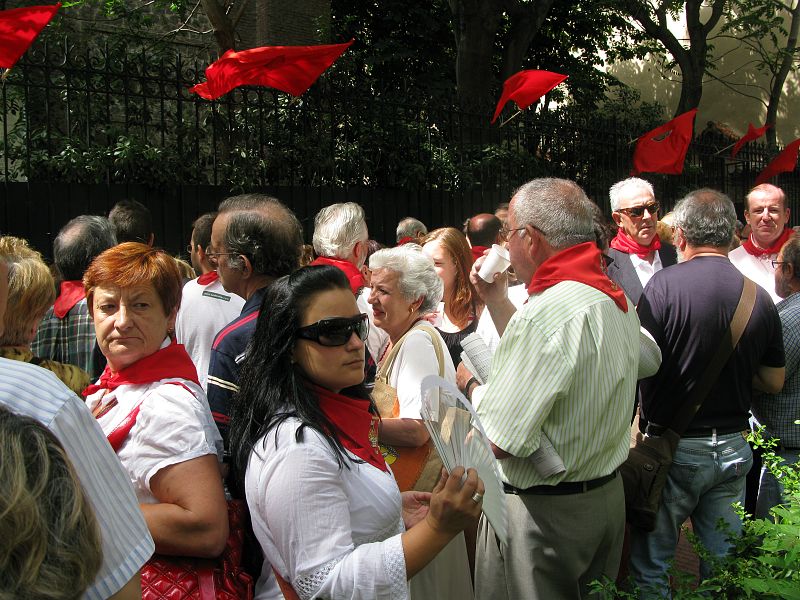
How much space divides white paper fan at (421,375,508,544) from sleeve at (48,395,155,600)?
0.79 metres

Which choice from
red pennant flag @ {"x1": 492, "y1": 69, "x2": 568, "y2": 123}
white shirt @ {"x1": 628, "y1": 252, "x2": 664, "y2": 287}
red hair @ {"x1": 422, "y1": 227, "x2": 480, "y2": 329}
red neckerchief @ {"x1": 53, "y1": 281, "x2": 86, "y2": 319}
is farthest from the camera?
red pennant flag @ {"x1": 492, "y1": 69, "x2": 568, "y2": 123}

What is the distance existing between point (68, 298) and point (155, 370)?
1.82m

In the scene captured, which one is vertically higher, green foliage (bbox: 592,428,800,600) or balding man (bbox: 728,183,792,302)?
balding man (bbox: 728,183,792,302)

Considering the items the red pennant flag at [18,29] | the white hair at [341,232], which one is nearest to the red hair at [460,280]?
the white hair at [341,232]

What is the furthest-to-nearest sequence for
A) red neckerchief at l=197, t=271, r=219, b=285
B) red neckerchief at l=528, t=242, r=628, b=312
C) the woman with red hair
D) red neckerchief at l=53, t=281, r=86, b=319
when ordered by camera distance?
red neckerchief at l=197, t=271, r=219, b=285 < red neckerchief at l=53, t=281, r=86, b=319 < red neckerchief at l=528, t=242, r=628, b=312 < the woman with red hair

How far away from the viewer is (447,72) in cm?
1675

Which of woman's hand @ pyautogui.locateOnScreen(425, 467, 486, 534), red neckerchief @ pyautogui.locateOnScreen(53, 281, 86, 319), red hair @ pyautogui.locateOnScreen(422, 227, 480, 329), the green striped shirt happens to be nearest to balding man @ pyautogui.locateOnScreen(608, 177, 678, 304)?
red hair @ pyautogui.locateOnScreen(422, 227, 480, 329)

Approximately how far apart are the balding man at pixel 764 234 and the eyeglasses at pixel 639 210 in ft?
2.71

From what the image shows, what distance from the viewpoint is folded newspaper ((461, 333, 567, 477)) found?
110 inches

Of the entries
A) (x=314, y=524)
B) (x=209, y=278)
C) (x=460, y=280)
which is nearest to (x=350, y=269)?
(x=460, y=280)

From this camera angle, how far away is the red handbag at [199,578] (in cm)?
204

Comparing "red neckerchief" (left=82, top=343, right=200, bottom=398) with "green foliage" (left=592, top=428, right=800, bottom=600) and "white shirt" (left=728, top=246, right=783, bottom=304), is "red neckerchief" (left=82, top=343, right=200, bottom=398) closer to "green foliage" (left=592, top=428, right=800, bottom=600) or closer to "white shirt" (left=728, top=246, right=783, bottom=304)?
"green foliage" (left=592, top=428, right=800, bottom=600)

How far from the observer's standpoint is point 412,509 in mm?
2594

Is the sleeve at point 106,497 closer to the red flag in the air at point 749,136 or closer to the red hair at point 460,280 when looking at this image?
the red hair at point 460,280
